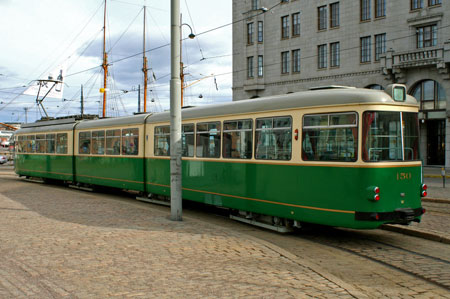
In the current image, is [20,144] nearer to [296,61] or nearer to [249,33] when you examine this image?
[296,61]

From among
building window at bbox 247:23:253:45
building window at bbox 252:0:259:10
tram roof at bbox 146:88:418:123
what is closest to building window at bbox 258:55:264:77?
building window at bbox 247:23:253:45

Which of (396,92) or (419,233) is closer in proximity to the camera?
(396,92)

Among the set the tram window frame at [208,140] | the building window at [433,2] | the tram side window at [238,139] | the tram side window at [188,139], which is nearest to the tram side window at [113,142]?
the tram side window at [188,139]

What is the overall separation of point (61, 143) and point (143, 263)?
1565 cm

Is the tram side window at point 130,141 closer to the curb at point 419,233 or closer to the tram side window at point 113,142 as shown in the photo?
the tram side window at point 113,142

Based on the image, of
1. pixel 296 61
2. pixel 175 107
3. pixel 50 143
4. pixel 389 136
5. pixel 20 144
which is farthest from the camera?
pixel 296 61

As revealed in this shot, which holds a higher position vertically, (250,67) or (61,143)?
(250,67)

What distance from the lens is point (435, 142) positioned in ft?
102

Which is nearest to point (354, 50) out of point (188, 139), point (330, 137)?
point (188, 139)

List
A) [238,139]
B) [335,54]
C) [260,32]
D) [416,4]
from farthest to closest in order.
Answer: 1. [260,32]
2. [335,54]
3. [416,4]
4. [238,139]

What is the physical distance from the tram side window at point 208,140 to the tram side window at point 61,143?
10.4 meters

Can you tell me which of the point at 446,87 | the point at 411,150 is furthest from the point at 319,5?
the point at 411,150

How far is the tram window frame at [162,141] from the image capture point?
14008mm

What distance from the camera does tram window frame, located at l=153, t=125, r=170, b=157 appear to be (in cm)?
1401
